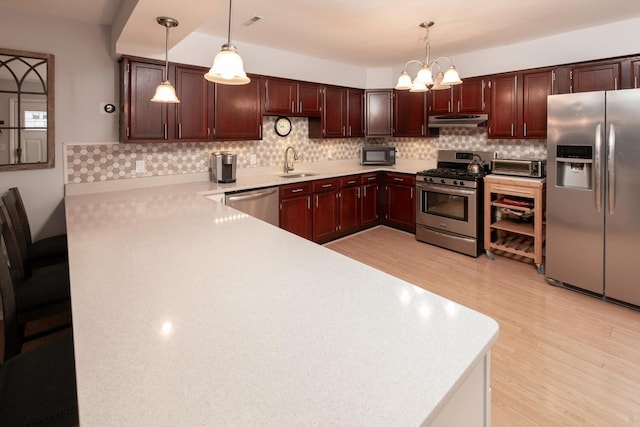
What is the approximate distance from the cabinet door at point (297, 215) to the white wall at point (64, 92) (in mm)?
1900

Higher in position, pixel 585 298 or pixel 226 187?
pixel 226 187

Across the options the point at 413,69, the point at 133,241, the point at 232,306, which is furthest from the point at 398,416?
the point at 413,69

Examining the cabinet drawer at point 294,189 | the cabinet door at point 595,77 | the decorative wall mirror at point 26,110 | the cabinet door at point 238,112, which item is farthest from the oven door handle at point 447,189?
the decorative wall mirror at point 26,110

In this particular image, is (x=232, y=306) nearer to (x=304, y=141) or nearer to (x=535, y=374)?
(x=535, y=374)

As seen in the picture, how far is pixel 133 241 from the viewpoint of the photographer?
1781mm

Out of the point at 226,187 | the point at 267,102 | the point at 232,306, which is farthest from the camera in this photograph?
the point at 267,102

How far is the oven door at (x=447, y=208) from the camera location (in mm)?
4219

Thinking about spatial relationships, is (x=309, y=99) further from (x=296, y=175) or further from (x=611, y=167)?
(x=611, y=167)

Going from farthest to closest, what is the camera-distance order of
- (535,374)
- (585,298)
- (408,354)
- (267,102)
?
(267,102) → (585,298) → (535,374) → (408,354)

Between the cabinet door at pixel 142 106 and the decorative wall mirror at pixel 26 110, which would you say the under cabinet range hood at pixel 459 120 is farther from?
the decorative wall mirror at pixel 26 110

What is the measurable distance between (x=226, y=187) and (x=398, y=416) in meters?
3.21

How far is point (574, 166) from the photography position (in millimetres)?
3182

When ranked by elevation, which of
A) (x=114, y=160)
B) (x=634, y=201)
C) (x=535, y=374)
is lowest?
(x=535, y=374)

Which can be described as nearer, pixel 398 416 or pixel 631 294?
pixel 398 416
